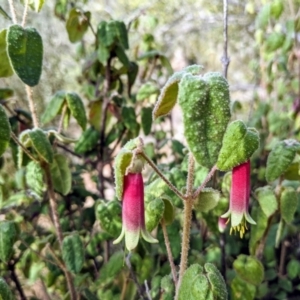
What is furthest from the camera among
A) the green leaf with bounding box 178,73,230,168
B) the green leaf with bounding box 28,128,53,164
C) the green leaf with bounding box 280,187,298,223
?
the green leaf with bounding box 280,187,298,223

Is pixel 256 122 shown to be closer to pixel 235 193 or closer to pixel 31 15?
pixel 235 193

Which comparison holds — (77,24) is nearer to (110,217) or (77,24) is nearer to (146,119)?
(146,119)

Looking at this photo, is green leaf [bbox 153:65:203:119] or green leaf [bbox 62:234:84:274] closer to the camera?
green leaf [bbox 153:65:203:119]

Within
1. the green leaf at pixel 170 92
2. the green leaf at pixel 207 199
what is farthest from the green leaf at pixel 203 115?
the green leaf at pixel 207 199

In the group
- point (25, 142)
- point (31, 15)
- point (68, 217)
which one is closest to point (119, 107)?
point (68, 217)

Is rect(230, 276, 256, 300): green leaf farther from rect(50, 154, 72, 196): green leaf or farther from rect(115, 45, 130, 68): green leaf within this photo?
rect(115, 45, 130, 68): green leaf

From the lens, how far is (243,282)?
896mm

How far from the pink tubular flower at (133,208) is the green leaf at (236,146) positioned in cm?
10

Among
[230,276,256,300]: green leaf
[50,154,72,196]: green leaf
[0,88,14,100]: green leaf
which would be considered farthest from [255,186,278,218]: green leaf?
[0,88,14,100]: green leaf

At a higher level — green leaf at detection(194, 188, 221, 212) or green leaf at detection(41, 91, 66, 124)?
green leaf at detection(41, 91, 66, 124)

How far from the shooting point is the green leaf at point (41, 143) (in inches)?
30.3

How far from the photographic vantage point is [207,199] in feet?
2.20

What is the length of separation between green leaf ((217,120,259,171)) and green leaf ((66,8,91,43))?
75 cm

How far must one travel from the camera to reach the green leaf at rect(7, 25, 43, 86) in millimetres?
693
